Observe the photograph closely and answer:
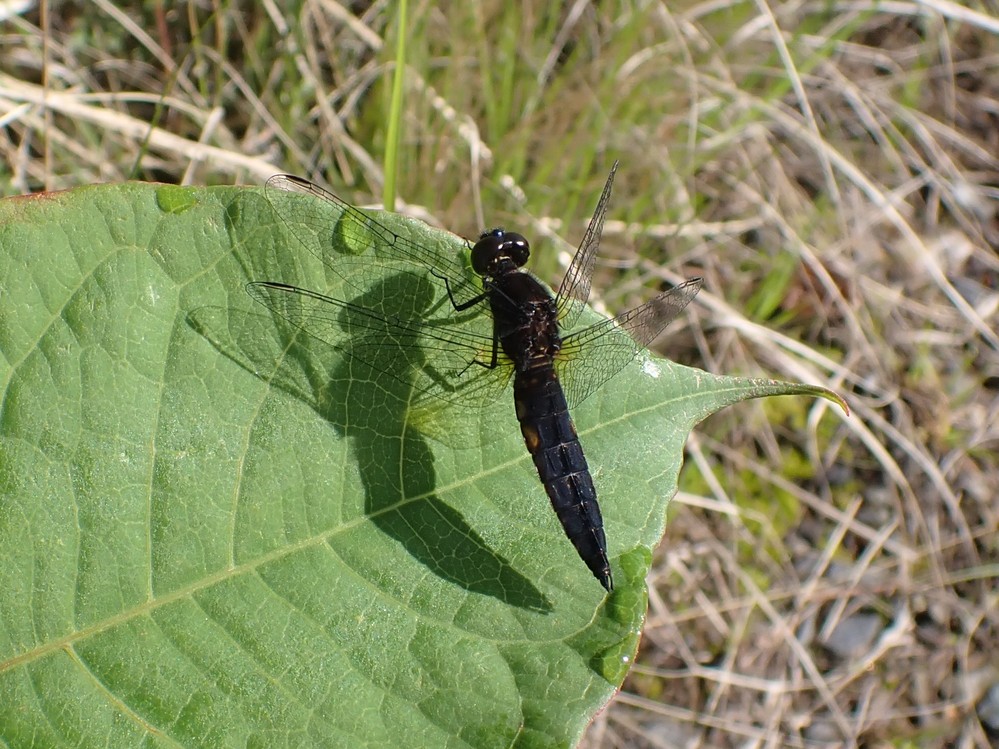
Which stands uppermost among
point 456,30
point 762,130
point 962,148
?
point 456,30

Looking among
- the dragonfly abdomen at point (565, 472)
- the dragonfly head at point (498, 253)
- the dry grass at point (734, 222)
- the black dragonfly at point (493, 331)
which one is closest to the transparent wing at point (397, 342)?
the black dragonfly at point (493, 331)

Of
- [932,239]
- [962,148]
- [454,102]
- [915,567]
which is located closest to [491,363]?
[454,102]

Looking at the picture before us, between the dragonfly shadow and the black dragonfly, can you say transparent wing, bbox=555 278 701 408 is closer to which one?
the black dragonfly

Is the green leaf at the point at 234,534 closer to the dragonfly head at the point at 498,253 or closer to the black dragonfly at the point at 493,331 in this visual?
the black dragonfly at the point at 493,331

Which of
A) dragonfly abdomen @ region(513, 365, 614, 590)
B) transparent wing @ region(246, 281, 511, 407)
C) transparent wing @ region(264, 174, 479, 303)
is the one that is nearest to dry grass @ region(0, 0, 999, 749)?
transparent wing @ region(264, 174, 479, 303)

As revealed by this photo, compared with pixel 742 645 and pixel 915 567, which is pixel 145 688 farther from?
pixel 915 567

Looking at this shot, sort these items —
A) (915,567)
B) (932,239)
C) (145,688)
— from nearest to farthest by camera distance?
(145,688), (915,567), (932,239)
